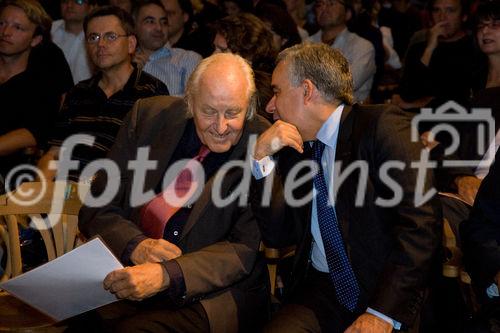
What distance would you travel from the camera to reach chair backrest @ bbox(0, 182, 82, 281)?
3.05m

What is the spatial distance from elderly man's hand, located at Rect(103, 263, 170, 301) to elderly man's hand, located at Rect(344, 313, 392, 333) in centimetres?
62

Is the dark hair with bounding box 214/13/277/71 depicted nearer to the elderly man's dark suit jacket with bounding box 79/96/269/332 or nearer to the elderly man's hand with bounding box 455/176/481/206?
the elderly man's dark suit jacket with bounding box 79/96/269/332

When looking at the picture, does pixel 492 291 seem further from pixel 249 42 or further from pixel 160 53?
pixel 160 53

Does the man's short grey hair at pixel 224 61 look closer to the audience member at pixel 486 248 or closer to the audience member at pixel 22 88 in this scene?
the audience member at pixel 486 248

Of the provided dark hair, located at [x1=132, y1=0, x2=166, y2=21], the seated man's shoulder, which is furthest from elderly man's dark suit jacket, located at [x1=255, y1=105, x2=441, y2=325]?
the seated man's shoulder

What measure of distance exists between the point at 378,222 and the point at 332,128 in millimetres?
362

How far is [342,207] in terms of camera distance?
263 centimetres

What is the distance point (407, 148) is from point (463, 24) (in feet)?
11.4

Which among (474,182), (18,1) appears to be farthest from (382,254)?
(18,1)

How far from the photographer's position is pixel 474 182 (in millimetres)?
3436

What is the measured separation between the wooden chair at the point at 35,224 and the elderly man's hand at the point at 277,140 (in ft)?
2.92

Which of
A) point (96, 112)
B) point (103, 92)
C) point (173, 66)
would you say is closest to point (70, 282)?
point (96, 112)

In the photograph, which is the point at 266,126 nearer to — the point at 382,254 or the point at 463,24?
the point at 382,254

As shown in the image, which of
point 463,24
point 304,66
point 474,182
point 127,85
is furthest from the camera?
point 463,24
